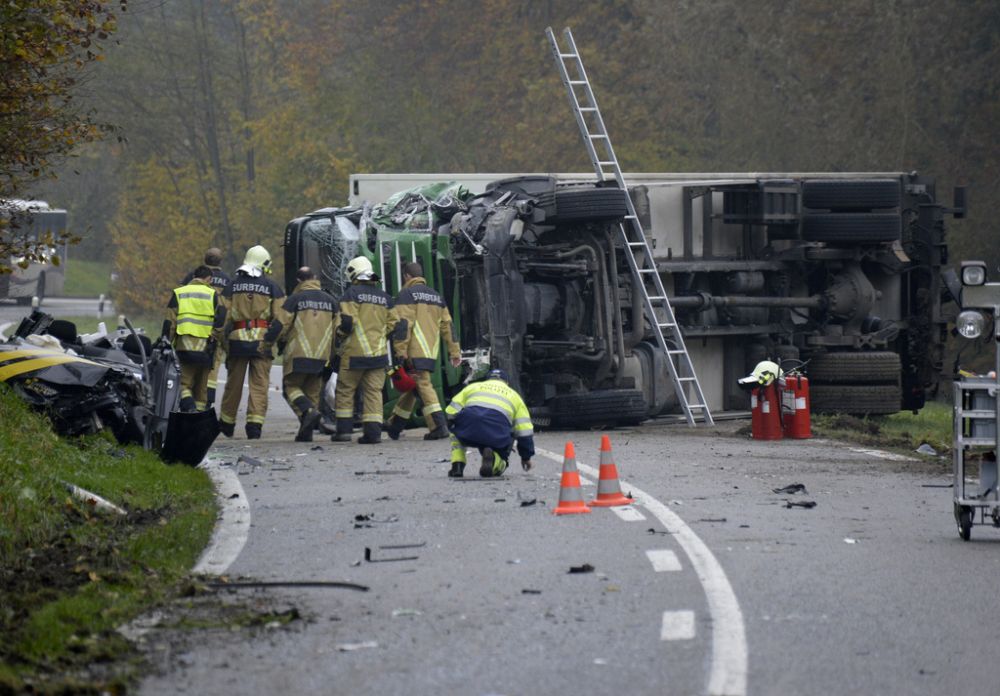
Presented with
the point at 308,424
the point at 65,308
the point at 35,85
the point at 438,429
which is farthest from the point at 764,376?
the point at 65,308

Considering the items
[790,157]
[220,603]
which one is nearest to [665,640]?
[220,603]

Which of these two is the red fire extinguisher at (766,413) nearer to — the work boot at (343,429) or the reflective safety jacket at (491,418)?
the work boot at (343,429)

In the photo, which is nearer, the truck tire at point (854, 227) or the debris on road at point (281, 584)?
the debris on road at point (281, 584)

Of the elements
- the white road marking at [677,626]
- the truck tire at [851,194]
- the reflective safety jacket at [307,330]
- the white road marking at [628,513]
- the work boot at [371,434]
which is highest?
the truck tire at [851,194]

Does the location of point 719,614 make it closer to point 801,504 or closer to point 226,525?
point 226,525

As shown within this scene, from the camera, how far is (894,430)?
21.6 m

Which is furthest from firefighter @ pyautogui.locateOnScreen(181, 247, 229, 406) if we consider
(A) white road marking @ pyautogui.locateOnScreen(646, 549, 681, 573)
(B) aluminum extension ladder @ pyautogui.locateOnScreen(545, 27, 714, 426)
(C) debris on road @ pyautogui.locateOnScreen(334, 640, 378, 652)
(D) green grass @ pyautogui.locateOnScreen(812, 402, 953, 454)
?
(C) debris on road @ pyautogui.locateOnScreen(334, 640, 378, 652)

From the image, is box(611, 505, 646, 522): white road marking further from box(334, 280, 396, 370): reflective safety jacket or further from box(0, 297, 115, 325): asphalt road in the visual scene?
box(0, 297, 115, 325): asphalt road

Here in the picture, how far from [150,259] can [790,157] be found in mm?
16882

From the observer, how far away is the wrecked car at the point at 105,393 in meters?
14.3

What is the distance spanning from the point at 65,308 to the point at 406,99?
18.0 m

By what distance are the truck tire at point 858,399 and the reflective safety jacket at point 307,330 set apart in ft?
20.2

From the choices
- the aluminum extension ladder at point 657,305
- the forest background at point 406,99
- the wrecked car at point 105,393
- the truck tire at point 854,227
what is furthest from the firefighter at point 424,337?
the forest background at point 406,99

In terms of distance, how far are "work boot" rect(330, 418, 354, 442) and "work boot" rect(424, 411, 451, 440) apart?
2.69 ft
